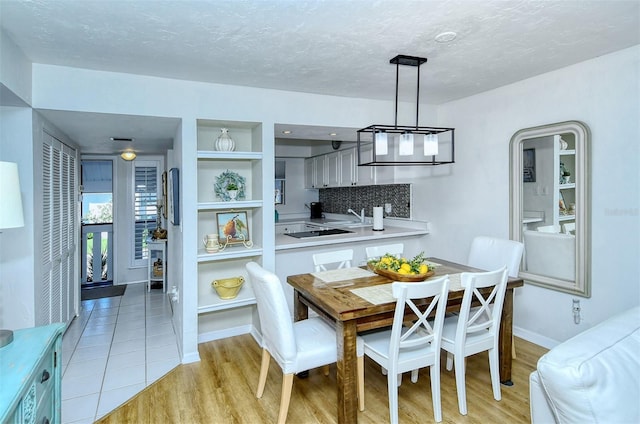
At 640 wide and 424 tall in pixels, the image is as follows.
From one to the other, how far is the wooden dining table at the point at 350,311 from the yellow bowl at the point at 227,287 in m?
0.83

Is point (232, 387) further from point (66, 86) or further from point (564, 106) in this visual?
point (564, 106)

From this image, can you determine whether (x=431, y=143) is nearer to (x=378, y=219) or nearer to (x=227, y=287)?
(x=378, y=219)

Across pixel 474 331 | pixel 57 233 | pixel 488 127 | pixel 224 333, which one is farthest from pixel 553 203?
pixel 57 233

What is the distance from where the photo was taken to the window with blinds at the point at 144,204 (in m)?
5.65

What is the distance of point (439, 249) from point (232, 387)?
107 inches

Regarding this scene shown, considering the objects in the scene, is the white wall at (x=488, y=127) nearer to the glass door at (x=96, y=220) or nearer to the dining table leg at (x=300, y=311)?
A: the dining table leg at (x=300, y=311)

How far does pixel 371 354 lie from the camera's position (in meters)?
2.25

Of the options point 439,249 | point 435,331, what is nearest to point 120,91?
point 435,331

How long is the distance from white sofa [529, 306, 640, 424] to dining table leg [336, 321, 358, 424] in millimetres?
973

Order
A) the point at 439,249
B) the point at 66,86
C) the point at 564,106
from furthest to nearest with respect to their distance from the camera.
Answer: the point at 439,249 < the point at 564,106 < the point at 66,86

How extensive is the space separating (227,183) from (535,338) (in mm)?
3189

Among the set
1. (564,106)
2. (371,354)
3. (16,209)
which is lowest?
(371,354)

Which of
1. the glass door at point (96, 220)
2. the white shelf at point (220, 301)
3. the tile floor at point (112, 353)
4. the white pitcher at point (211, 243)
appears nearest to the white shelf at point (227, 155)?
the white pitcher at point (211, 243)

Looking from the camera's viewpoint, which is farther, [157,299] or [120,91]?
[157,299]
